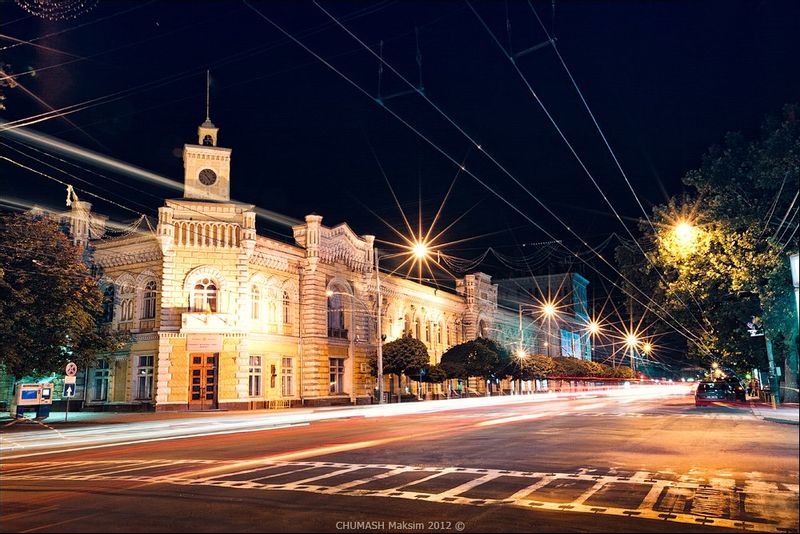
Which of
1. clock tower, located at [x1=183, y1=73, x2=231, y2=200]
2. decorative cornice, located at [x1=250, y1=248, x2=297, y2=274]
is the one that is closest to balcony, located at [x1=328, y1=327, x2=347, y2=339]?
decorative cornice, located at [x1=250, y1=248, x2=297, y2=274]

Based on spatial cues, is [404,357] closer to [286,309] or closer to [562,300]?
[286,309]

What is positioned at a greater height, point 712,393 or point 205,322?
point 205,322

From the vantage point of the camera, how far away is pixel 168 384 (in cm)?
3519

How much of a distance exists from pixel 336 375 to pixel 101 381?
49.4 ft

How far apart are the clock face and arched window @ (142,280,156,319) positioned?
23.2 ft

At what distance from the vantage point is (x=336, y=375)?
44.6m

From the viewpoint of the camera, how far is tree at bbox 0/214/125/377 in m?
26.1

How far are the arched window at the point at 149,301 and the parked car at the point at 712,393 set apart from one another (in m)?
32.0

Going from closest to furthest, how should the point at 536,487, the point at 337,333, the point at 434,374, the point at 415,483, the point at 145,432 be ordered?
the point at 536,487 → the point at 415,483 → the point at 145,432 → the point at 337,333 → the point at 434,374

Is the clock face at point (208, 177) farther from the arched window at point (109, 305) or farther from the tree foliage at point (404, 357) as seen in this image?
the tree foliage at point (404, 357)

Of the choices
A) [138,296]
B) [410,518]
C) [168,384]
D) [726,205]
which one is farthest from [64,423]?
[726,205]

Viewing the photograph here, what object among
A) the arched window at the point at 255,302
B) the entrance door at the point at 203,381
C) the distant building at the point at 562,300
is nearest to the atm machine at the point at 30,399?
the entrance door at the point at 203,381

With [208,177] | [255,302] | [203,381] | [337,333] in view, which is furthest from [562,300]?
[203,381]

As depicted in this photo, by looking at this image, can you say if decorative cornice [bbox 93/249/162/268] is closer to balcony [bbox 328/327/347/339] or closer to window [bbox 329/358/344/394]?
balcony [bbox 328/327/347/339]
